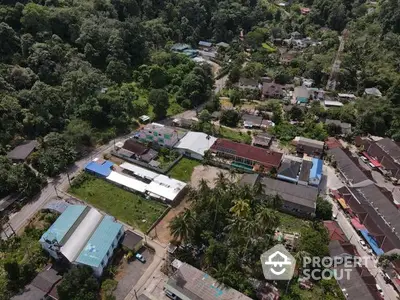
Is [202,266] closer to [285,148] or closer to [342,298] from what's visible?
[342,298]

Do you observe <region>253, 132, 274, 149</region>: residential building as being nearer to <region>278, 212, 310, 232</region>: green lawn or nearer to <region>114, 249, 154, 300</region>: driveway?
<region>278, 212, 310, 232</region>: green lawn

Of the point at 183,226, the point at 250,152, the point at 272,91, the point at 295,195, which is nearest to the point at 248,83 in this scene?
the point at 272,91

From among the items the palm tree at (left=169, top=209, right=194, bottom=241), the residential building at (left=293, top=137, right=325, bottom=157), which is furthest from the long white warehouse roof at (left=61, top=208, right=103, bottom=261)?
the residential building at (left=293, top=137, right=325, bottom=157)

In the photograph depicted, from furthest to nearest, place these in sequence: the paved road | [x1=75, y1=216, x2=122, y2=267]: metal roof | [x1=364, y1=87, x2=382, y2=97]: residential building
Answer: [x1=364, y1=87, x2=382, y2=97]: residential building, the paved road, [x1=75, y1=216, x2=122, y2=267]: metal roof

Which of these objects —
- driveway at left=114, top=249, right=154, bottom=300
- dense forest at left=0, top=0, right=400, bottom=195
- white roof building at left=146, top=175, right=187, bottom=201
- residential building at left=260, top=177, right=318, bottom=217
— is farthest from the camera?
dense forest at left=0, top=0, right=400, bottom=195

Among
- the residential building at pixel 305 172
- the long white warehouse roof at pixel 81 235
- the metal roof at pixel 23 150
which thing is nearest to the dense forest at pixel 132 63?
the metal roof at pixel 23 150

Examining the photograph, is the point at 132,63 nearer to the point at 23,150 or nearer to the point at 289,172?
the point at 23,150
